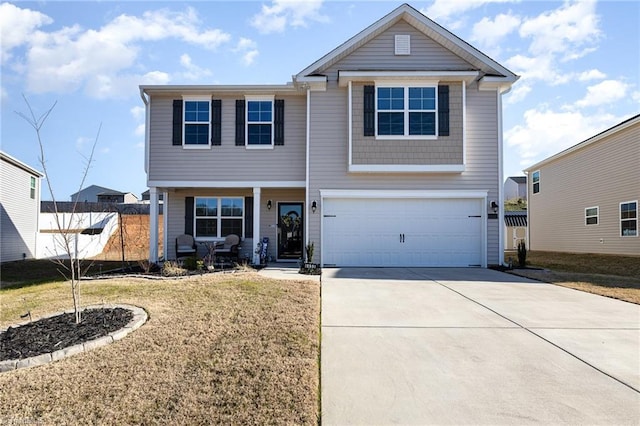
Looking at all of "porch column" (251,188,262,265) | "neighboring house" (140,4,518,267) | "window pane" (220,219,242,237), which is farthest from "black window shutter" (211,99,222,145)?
"window pane" (220,219,242,237)

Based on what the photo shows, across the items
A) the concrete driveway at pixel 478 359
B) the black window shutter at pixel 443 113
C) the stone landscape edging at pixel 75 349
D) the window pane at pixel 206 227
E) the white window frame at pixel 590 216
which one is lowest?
the concrete driveway at pixel 478 359

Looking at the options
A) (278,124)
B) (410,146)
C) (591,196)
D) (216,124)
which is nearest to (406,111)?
(410,146)

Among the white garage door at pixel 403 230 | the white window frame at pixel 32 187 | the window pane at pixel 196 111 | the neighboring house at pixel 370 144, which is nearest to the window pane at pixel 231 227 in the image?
the neighboring house at pixel 370 144

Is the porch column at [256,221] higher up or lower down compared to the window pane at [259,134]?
lower down

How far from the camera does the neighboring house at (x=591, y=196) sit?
50.5 feet

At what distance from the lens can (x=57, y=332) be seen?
4.92 metres

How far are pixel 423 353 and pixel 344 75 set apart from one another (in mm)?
9375

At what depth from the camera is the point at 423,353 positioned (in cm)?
448

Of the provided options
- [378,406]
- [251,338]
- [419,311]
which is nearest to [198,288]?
[251,338]

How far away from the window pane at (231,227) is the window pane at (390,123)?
5850mm

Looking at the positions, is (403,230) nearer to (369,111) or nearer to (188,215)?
(369,111)

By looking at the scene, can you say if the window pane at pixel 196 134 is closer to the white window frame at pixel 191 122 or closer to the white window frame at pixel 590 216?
the white window frame at pixel 191 122

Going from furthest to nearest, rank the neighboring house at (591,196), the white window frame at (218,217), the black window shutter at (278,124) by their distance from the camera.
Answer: the neighboring house at (591,196) < the white window frame at (218,217) < the black window shutter at (278,124)

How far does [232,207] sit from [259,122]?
3.18 meters
